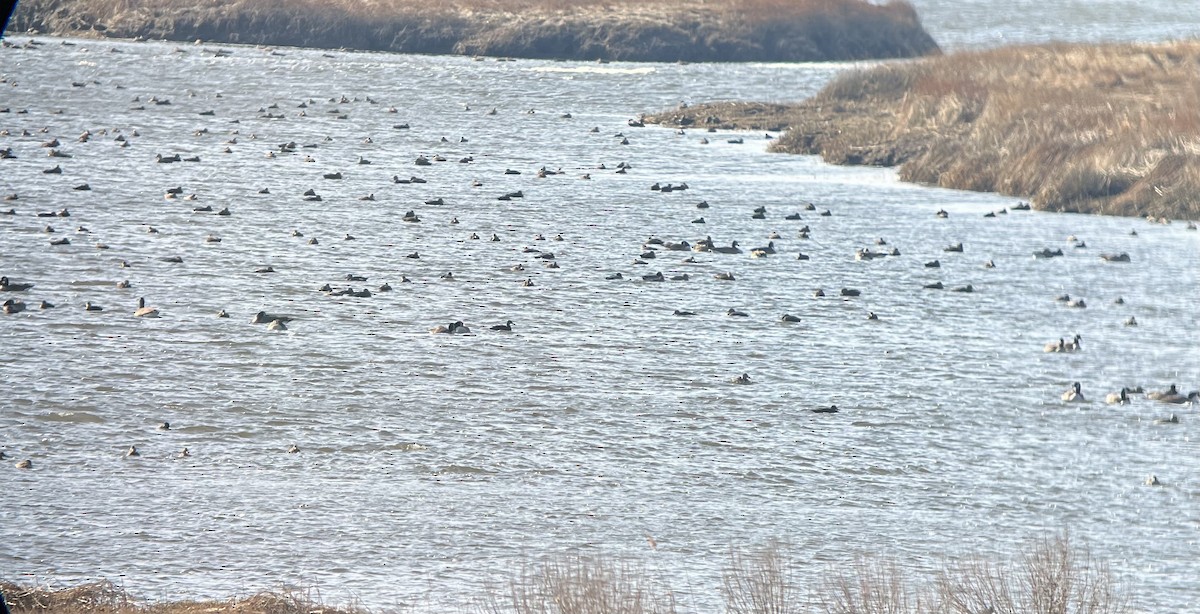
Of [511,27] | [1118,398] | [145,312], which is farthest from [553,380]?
[511,27]

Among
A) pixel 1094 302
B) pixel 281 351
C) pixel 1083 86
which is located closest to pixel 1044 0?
pixel 1083 86

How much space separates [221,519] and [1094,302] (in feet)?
66.5

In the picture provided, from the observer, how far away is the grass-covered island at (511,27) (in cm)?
9112

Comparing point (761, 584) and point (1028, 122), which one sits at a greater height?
point (761, 584)

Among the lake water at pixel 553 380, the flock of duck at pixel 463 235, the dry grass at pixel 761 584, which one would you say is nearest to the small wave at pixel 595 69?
the flock of duck at pixel 463 235

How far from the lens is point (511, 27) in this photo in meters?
91.7

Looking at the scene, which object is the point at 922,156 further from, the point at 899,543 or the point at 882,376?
the point at 899,543

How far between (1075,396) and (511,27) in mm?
69238

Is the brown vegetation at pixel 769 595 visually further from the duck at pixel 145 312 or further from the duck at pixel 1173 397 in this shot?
the duck at pixel 145 312

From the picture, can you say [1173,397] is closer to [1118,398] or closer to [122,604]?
[1118,398]

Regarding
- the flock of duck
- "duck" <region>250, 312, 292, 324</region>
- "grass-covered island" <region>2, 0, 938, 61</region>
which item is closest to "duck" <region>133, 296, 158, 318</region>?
the flock of duck

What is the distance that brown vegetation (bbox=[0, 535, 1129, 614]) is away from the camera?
13422 millimetres

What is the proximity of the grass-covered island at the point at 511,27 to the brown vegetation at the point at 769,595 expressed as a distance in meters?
75.7

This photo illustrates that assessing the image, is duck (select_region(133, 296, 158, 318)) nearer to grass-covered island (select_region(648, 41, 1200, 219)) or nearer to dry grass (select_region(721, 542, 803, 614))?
dry grass (select_region(721, 542, 803, 614))
